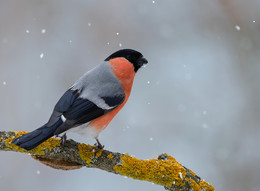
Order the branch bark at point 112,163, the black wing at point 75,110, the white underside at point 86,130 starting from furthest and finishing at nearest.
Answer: the white underside at point 86,130
the black wing at point 75,110
the branch bark at point 112,163

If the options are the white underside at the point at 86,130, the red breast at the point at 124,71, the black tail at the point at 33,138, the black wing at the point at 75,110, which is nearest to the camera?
the black tail at the point at 33,138

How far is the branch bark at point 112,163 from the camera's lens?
2523 millimetres

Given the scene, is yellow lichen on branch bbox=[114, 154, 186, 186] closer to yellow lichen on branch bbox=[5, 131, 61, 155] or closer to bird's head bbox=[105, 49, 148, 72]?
yellow lichen on branch bbox=[5, 131, 61, 155]

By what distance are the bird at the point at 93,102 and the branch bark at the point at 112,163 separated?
8 cm

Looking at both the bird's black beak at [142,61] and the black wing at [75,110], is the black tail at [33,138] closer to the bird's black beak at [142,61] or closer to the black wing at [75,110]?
the black wing at [75,110]

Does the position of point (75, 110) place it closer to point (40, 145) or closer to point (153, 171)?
point (40, 145)

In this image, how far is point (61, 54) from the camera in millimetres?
6082

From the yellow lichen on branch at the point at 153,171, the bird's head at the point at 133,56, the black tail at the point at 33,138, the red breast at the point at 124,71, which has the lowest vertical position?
the black tail at the point at 33,138

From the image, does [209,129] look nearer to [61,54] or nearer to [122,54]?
[61,54]

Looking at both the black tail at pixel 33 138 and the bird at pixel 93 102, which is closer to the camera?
the black tail at pixel 33 138

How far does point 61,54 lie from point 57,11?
744 millimetres

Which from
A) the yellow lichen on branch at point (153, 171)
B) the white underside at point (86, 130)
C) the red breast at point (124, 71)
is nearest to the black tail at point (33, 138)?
the white underside at point (86, 130)

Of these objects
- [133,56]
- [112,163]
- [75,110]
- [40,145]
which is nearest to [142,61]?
[133,56]

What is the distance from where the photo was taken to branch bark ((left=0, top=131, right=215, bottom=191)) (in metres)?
2.52
